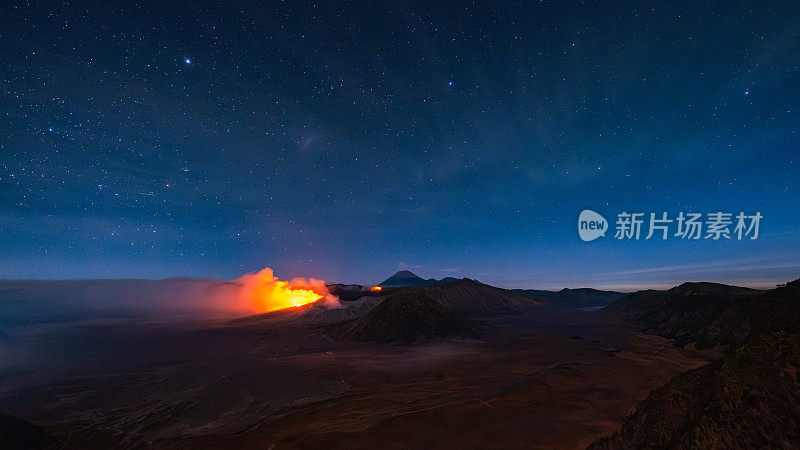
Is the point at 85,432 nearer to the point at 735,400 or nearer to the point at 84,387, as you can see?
the point at 84,387

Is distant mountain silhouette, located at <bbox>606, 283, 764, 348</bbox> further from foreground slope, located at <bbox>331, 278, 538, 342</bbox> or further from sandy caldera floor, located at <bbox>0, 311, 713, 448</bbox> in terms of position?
foreground slope, located at <bbox>331, 278, 538, 342</bbox>

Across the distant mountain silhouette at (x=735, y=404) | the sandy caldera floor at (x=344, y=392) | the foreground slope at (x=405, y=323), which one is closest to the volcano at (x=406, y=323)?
the foreground slope at (x=405, y=323)

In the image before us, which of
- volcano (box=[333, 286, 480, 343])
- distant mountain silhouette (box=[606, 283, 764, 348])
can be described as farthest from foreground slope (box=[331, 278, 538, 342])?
distant mountain silhouette (box=[606, 283, 764, 348])

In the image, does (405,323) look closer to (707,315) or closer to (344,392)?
(344,392)

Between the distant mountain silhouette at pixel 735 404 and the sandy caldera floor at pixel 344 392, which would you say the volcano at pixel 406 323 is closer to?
the sandy caldera floor at pixel 344 392

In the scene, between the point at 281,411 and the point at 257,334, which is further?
the point at 257,334

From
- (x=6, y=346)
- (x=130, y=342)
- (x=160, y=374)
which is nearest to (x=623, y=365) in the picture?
(x=160, y=374)

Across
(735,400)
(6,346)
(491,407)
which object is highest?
(735,400)

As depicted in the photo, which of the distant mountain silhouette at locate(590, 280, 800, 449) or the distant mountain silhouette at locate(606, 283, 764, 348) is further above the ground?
the distant mountain silhouette at locate(590, 280, 800, 449)
